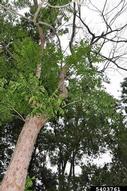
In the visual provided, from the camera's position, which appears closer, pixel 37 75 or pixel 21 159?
pixel 21 159

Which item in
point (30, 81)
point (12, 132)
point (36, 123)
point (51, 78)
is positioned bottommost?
point (36, 123)

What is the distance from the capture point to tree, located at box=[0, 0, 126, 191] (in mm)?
9484

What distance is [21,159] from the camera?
9.34 metres

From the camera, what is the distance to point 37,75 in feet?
35.6

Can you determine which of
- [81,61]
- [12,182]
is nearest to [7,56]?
[81,61]

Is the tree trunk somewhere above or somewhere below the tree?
below

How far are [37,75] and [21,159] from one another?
8.52 feet

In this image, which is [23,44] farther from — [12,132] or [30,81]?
[12,132]

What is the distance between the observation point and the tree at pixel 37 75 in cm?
948

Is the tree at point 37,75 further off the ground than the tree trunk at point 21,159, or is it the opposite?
the tree at point 37,75

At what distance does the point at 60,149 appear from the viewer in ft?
88.2

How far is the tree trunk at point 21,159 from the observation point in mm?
9008

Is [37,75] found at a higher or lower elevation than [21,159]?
higher

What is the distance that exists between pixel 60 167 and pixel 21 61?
57.2 ft
